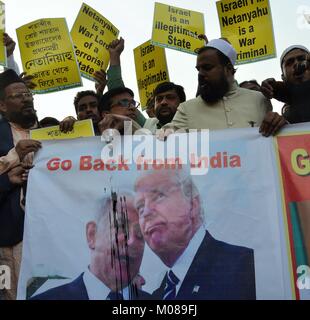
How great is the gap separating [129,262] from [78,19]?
11.5 ft

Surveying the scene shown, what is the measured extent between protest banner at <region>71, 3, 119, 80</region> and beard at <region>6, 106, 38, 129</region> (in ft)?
4.33

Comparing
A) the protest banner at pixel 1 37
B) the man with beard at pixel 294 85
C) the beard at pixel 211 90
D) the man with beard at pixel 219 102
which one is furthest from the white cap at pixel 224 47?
the protest banner at pixel 1 37

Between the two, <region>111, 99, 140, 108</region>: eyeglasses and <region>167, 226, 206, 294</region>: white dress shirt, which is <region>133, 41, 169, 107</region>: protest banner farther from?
<region>167, 226, 206, 294</region>: white dress shirt

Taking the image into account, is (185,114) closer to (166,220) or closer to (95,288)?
(166,220)

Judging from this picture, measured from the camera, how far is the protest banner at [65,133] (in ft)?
13.9

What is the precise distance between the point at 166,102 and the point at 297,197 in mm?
2160

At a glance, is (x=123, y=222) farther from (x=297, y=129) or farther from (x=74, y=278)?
(x=297, y=129)

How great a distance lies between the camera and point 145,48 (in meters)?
6.23

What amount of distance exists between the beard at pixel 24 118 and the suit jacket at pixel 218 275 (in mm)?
2073

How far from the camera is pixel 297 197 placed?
329 cm

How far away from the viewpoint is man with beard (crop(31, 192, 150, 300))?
3.29m

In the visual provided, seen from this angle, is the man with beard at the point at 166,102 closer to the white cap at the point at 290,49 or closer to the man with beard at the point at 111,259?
the white cap at the point at 290,49
